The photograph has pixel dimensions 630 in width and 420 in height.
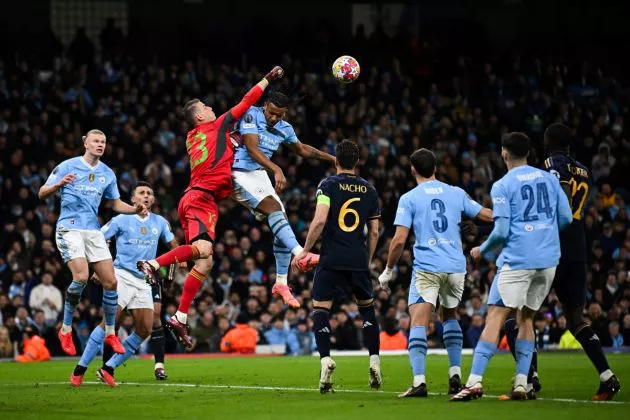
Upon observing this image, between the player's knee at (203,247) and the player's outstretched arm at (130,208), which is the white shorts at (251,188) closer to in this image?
the player's knee at (203,247)

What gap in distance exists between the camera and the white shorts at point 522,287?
11.4 meters

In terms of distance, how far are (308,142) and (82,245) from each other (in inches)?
634

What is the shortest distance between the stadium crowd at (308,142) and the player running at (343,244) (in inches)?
480

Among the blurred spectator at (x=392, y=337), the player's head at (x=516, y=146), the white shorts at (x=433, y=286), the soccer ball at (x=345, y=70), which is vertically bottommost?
the blurred spectator at (x=392, y=337)

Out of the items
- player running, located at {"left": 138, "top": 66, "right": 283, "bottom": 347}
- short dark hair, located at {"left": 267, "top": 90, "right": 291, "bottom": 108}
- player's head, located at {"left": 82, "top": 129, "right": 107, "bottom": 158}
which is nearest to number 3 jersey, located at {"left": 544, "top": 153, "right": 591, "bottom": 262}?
player running, located at {"left": 138, "top": 66, "right": 283, "bottom": 347}

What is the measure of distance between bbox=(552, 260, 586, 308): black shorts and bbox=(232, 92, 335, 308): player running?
3597mm

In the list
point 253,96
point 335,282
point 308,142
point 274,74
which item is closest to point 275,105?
point 253,96

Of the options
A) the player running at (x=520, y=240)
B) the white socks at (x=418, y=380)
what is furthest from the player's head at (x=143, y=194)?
the player running at (x=520, y=240)

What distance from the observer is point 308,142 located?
Result: 31.3 m

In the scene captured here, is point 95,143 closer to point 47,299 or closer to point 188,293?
point 188,293

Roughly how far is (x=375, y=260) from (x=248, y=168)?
42.7 feet

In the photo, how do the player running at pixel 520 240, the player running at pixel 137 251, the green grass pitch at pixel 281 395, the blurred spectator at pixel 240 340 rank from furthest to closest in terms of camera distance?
the blurred spectator at pixel 240 340
the player running at pixel 137 251
the player running at pixel 520 240
the green grass pitch at pixel 281 395

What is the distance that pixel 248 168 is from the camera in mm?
14945

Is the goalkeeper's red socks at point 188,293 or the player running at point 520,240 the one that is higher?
the player running at point 520,240
